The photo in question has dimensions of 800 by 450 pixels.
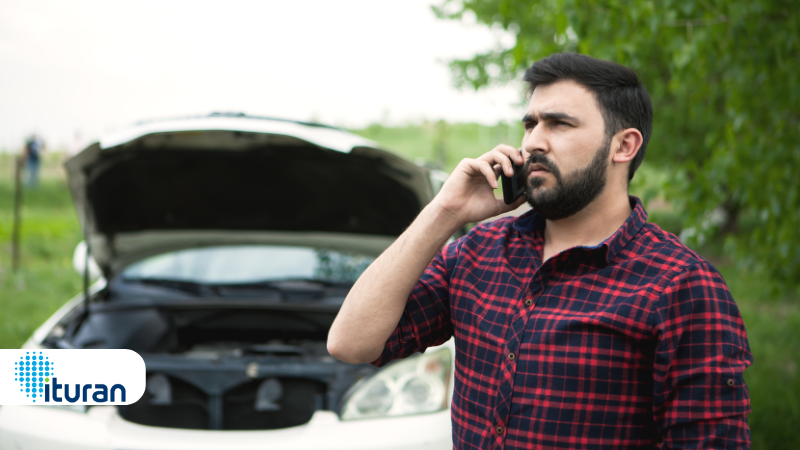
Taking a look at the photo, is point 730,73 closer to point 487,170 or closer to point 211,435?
point 487,170

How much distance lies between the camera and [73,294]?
7.24 meters

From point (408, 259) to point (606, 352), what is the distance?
473 millimetres

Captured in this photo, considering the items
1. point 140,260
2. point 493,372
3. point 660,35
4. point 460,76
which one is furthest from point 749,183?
point 460,76

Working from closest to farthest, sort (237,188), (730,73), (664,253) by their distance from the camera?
(664,253) < (730,73) < (237,188)

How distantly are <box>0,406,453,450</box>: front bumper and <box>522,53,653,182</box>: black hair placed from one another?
1262 millimetres

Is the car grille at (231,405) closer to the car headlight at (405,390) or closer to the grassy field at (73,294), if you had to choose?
the car headlight at (405,390)

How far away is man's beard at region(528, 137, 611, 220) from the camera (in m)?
1.31

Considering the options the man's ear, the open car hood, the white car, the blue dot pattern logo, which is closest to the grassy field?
the open car hood

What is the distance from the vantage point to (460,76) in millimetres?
9523

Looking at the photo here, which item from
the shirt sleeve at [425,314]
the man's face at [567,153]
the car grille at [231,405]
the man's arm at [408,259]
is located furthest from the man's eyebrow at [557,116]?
the car grille at [231,405]

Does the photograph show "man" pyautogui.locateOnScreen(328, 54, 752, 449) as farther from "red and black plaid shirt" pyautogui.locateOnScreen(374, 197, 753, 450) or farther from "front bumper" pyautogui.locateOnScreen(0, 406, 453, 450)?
"front bumper" pyautogui.locateOnScreen(0, 406, 453, 450)

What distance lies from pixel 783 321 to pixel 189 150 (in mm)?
6386

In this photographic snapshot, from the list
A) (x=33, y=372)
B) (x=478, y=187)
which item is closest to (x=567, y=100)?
(x=478, y=187)

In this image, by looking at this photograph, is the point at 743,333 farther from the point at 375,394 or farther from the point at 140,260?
the point at 140,260
